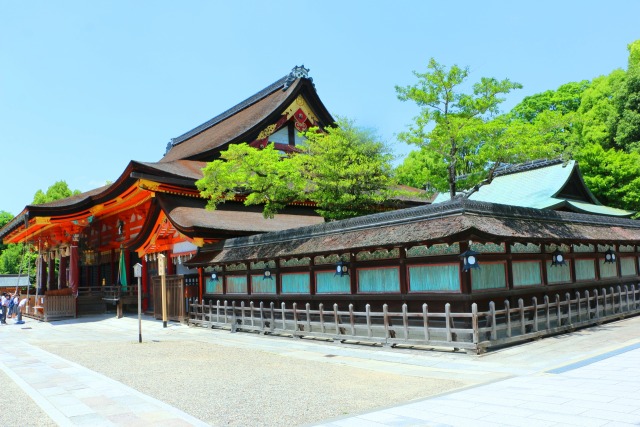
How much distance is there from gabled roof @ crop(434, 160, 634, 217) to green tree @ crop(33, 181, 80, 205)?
127 ft

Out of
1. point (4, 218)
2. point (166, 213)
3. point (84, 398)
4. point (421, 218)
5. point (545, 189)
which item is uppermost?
point (4, 218)

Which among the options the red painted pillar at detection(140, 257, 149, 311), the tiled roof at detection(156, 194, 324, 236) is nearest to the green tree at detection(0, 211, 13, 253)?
the red painted pillar at detection(140, 257, 149, 311)

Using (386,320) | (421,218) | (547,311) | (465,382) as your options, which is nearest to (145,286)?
(386,320)

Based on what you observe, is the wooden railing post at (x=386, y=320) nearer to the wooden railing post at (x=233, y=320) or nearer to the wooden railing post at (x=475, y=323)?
the wooden railing post at (x=475, y=323)

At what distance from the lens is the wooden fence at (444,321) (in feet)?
39.8

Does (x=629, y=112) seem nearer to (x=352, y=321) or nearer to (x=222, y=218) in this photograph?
(x=222, y=218)

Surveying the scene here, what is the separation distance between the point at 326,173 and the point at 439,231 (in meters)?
6.56

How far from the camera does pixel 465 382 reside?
9.06 meters

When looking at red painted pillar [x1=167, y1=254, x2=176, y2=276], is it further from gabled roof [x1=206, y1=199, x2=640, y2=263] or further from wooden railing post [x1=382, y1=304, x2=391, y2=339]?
wooden railing post [x1=382, y1=304, x2=391, y2=339]

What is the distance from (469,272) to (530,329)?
2.91 metres

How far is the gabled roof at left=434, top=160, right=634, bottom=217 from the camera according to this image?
23641mm

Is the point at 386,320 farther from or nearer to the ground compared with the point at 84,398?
farther from the ground

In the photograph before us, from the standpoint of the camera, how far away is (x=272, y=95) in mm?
31188

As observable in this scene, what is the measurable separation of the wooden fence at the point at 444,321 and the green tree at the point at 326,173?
4.25 metres
